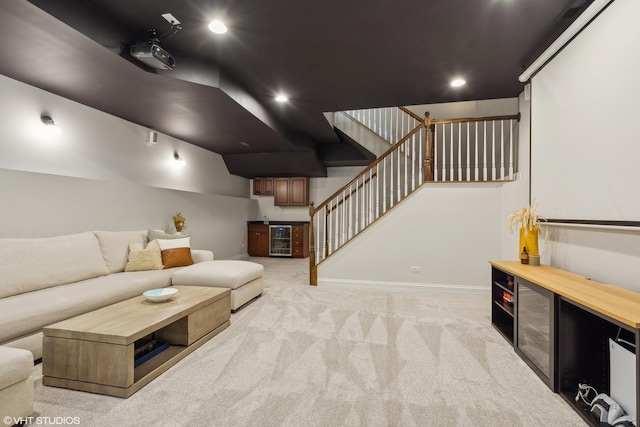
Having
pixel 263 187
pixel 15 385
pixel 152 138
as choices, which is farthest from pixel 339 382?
pixel 263 187

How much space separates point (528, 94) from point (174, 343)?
479cm


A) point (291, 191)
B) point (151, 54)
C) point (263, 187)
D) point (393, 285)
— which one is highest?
point (151, 54)

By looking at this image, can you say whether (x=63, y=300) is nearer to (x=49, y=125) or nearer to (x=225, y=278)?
(x=225, y=278)

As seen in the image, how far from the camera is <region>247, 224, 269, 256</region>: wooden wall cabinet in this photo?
25.7ft

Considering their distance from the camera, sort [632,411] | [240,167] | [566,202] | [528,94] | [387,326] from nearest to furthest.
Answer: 1. [632,411]
2. [566,202]
3. [387,326]
4. [528,94]
5. [240,167]

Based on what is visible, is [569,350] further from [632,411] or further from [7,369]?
[7,369]

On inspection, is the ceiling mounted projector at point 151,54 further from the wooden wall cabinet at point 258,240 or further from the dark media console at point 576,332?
the wooden wall cabinet at point 258,240

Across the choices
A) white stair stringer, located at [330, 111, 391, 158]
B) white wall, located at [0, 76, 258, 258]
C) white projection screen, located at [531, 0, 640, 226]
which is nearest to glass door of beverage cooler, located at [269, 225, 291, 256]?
white wall, located at [0, 76, 258, 258]

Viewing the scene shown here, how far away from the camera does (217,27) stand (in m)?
2.55

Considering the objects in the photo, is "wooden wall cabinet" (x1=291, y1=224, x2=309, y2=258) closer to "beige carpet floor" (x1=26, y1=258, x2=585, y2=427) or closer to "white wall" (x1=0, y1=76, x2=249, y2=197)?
"white wall" (x1=0, y1=76, x2=249, y2=197)

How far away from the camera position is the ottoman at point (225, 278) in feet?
11.3

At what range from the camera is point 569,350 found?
6.27ft

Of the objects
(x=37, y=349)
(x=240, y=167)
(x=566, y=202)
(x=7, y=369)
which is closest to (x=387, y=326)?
(x=566, y=202)

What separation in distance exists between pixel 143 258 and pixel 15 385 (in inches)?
87.7
